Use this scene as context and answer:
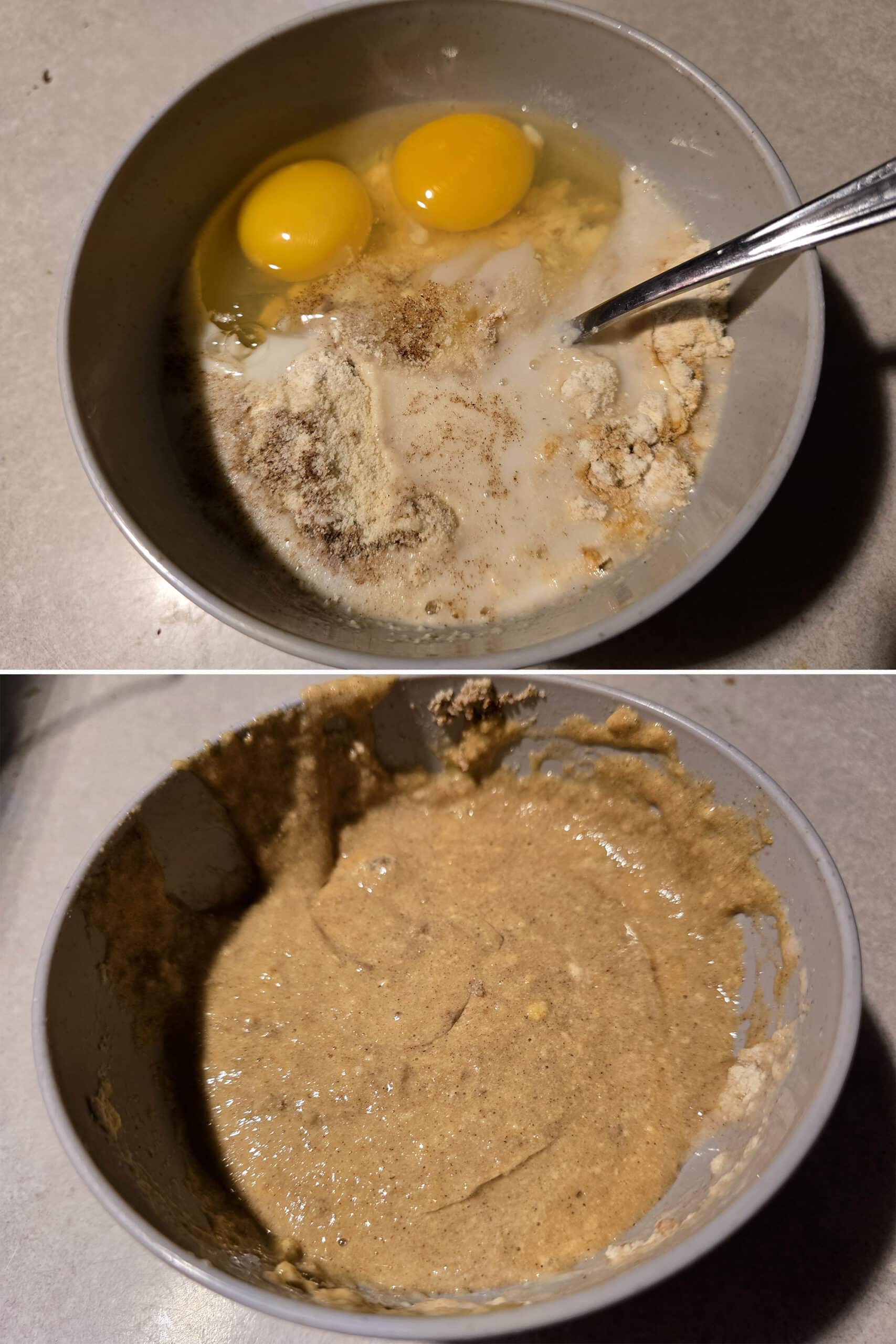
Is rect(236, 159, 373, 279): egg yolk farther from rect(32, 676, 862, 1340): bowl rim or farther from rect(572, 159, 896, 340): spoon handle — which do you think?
rect(32, 676, 862, 1340): bowl rim

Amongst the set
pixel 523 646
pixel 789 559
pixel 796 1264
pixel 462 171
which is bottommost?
pixel 796 1264

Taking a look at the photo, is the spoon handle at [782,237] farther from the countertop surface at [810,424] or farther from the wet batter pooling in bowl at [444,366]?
the countertop surface at [810,424]

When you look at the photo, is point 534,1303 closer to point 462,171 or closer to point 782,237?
point 782,237

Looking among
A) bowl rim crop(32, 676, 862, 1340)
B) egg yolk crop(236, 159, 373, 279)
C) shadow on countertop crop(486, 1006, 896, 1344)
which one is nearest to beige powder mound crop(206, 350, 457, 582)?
egg yolk crop(236, 159, 373, 279)

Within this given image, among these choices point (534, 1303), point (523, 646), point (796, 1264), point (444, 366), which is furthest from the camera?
point (444, 366)

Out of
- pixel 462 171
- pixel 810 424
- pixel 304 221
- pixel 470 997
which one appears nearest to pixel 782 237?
pixel 810 424

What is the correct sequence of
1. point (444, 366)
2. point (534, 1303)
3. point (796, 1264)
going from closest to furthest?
1. point (534, 1303)
2. point (796, 1264)
3. point (444, 366)

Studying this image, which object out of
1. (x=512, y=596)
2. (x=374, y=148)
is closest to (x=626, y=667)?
(x=512, y=596)
